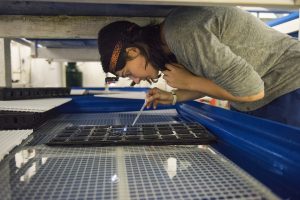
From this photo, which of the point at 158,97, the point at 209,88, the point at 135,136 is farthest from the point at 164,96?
the point at 135,136

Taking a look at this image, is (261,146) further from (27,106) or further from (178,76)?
(27,106)

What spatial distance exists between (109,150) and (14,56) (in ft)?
13.8

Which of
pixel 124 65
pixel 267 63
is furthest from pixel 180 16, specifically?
pixel 267 63

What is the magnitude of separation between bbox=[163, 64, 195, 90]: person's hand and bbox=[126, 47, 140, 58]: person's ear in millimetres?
154

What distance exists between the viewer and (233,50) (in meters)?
0.93

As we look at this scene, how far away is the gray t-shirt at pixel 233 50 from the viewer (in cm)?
80

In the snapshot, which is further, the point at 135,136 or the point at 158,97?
the point at 158,97

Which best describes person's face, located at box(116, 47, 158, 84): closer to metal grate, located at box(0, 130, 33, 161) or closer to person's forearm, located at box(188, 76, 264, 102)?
person's forearm, located at box(188, 76, 264, 102)

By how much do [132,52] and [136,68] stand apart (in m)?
0.06

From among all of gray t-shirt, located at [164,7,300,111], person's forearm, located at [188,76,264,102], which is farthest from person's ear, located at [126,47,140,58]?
→ person's forearm, located at [188,76,264,102]

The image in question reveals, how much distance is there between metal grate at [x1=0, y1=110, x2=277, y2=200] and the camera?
47 cm

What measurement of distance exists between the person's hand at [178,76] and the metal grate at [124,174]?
13.6 inches

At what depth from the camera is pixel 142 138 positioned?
800mm

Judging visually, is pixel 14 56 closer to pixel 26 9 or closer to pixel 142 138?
pixel 26 9
